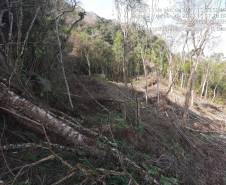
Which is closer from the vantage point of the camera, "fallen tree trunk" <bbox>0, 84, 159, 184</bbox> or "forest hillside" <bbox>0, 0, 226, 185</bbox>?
"forest hillside" <bbox>0, 0, 226, 185</bbox>

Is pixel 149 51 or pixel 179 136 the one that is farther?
pixel 149 51

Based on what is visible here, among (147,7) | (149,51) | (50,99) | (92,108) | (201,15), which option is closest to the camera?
(50,99)

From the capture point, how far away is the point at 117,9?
30.7ft

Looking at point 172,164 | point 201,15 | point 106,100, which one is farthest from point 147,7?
point 172,164

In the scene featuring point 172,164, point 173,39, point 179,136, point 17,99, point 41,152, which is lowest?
point 179,136

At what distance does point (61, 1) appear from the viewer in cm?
711

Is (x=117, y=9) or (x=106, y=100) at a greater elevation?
(x=117, y=9)

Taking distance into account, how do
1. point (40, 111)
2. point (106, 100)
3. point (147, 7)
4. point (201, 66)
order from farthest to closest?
point (201, 66), point (147, 7), point (106, 100), point (40, 111)

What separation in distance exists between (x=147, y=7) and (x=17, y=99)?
11.3m

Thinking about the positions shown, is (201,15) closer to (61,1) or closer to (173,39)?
(173,39)

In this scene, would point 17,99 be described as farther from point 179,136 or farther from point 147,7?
point 147,7

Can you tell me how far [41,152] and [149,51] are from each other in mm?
22144

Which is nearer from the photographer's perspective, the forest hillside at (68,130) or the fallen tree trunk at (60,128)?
the forest hillside at (68,130)

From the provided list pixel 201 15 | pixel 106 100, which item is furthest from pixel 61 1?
pixel 201 15
